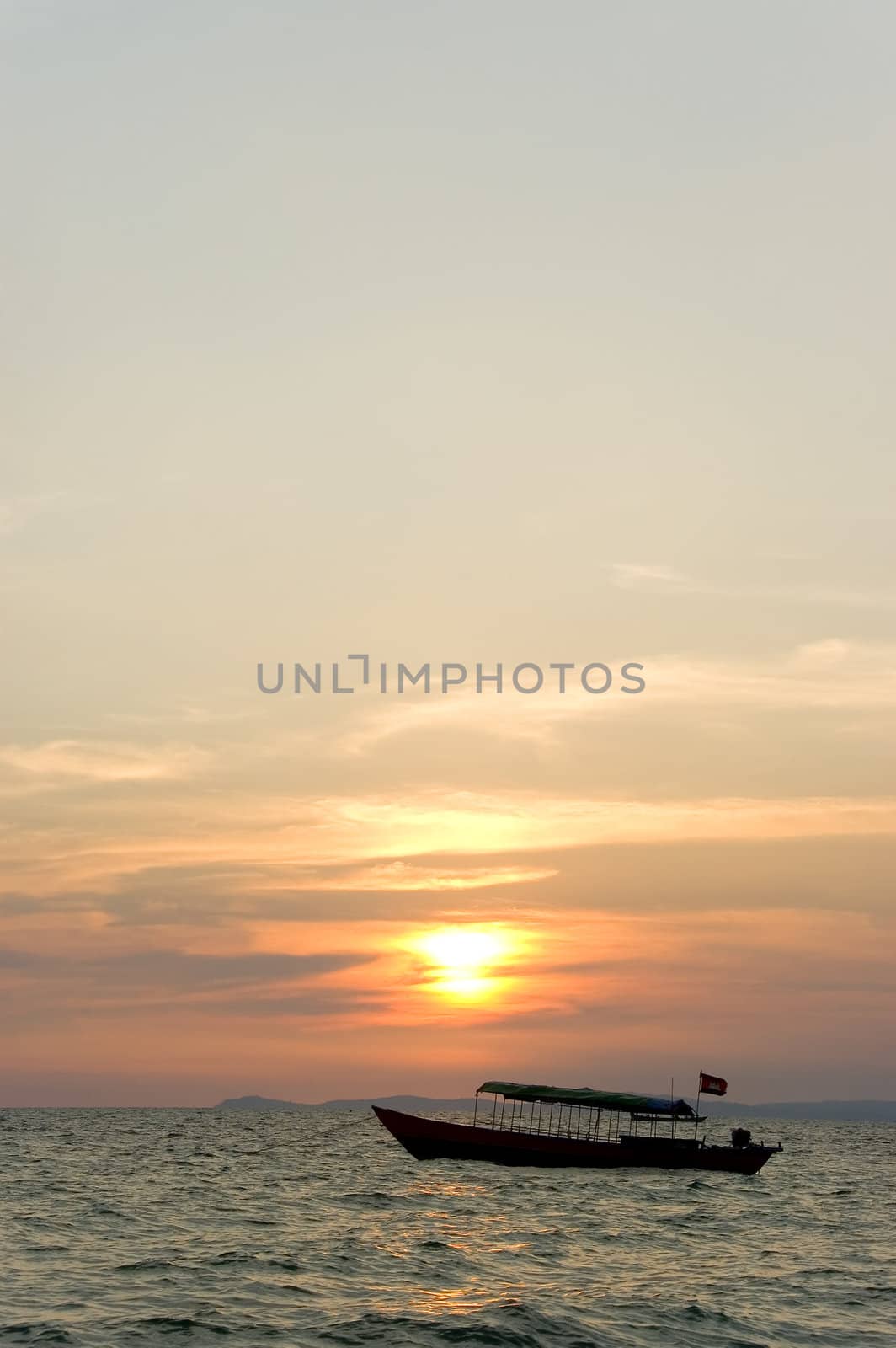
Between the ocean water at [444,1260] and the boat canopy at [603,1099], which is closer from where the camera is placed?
the ocean water at [444,1260]

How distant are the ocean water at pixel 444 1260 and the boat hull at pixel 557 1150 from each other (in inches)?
70.3

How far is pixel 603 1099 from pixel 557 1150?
173 inches

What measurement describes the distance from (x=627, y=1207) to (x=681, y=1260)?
802 inches

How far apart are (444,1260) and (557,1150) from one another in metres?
35.0

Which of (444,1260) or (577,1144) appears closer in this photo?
(444,1260)

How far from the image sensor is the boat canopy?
81012 mm

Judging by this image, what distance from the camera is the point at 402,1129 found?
85062 millimetres

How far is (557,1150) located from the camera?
81.2 m

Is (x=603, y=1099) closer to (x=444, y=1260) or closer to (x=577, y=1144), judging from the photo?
(x=577, y=1144)

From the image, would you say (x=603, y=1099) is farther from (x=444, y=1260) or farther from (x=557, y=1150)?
(x=444, y=1260)

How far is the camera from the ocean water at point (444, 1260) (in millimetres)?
36281

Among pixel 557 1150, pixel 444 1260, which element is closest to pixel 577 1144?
pixel 557 1150

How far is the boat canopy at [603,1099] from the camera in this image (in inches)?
3189

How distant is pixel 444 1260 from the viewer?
157 ft
